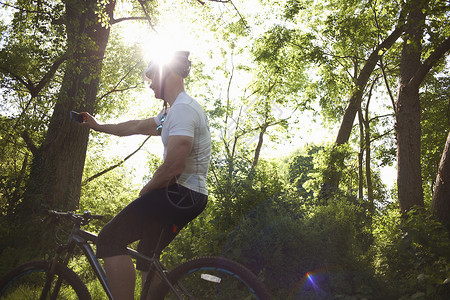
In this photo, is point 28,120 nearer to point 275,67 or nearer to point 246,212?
point 246,212

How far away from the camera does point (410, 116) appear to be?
979 cm

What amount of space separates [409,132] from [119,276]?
9043 millimetres

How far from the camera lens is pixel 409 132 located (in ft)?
32.2

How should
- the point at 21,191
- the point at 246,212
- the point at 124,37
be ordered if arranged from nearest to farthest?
1. the point at 246,212
2. the point at 21,191
3. the point at 124,37

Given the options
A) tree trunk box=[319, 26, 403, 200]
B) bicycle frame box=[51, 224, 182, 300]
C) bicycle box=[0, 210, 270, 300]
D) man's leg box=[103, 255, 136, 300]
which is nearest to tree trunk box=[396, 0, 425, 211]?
tree trunk box=[319, 26, 403, 200]

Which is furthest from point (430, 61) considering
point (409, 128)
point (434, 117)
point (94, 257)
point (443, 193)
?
point (434, 117)

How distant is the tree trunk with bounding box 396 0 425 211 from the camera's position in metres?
9.56

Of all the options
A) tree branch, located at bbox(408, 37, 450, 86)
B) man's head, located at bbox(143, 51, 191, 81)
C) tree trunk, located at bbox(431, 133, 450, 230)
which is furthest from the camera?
tree branch, located at bbox(408, 37, 450, 86)

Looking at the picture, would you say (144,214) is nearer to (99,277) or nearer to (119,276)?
(119,276)

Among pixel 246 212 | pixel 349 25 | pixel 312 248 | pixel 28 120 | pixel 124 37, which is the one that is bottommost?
pixel 312 248

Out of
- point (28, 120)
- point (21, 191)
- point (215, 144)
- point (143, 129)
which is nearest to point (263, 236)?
point (143, 129)

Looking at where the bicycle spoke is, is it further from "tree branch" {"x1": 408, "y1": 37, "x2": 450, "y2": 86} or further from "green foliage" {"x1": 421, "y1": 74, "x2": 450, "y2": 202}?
"green foliage" {"x1": 421, "y1": 74, "x2": 450, "y2": 202}

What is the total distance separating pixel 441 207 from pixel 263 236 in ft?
13.6

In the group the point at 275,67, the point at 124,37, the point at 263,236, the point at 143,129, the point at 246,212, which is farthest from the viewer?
the point at 275,67
